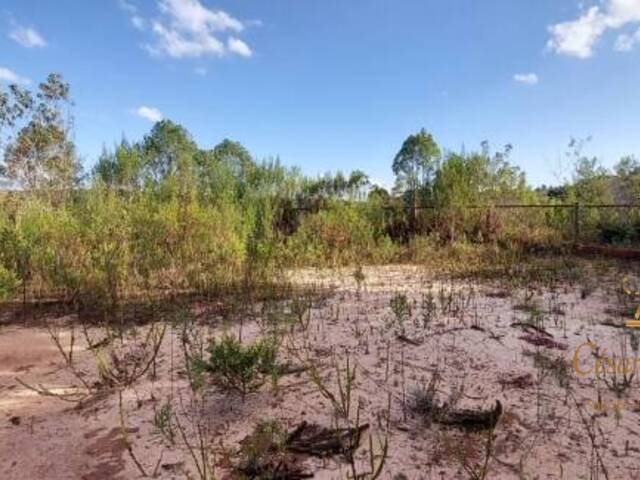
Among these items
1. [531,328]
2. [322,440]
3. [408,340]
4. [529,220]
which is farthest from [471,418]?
[529,220]

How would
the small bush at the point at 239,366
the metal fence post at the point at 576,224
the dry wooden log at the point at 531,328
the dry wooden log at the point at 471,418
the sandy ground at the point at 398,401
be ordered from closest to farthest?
the sandy ground at the point at 398,401 < the dry wooden log at the point at 471,418 < the small bush at the point at 239,366 < the dry wooden log at the point at 531,328 < the metal fence post at the point at 576,224

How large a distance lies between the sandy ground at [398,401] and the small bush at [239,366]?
0.26 feet

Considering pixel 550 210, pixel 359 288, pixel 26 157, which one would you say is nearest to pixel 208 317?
pixel 359 288

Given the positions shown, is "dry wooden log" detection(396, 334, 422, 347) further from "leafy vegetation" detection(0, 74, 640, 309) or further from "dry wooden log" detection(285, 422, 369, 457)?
"leafy vegetation" detection(0, 74, 640, 309)

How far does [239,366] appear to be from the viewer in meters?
2.57

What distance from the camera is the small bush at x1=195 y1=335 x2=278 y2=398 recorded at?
2570 millimetres

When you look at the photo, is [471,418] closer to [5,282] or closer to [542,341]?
[542,341]

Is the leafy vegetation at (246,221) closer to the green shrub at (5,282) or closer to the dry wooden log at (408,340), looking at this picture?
the green shrub at (5,282)

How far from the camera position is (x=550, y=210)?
10297mm

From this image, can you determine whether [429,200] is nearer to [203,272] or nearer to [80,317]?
[203,272]

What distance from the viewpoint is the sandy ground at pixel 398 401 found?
2039 millimetres

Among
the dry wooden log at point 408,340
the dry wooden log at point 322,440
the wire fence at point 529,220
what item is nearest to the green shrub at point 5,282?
the dry wooden log at point 322,440

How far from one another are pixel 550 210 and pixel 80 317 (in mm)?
10234

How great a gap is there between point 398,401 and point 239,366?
39.4 inches
